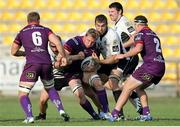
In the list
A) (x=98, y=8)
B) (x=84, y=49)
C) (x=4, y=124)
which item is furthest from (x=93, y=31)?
(x=98, y=8)

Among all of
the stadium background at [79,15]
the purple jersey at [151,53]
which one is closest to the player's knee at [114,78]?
the purple jersey at [151,53]

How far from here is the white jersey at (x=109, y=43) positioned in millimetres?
14570

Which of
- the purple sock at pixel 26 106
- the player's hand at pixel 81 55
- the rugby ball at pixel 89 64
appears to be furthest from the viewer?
the rugby ball at pixel 89 64

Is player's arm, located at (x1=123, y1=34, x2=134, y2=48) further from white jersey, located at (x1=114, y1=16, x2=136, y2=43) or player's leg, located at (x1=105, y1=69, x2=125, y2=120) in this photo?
player's leg, located at (x1=105, y1=69, x2=125, y2=120)

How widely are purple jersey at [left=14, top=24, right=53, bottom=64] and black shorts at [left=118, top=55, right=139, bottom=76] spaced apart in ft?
6.35

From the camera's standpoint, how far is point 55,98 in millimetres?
13711

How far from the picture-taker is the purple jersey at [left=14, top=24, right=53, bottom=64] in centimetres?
1356

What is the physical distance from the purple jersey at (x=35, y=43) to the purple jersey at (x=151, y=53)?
170 cm

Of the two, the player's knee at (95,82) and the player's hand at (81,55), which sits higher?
the player's hand at (81,55)

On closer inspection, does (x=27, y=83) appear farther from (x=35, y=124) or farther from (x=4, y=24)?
(x=4, y=24)

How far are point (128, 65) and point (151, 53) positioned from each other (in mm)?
1512

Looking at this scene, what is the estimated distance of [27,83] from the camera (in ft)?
44.6

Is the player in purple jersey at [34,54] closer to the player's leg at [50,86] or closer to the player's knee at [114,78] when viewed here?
the player's leg at [50,86]

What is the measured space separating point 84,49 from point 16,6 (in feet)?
Result: 51.6
